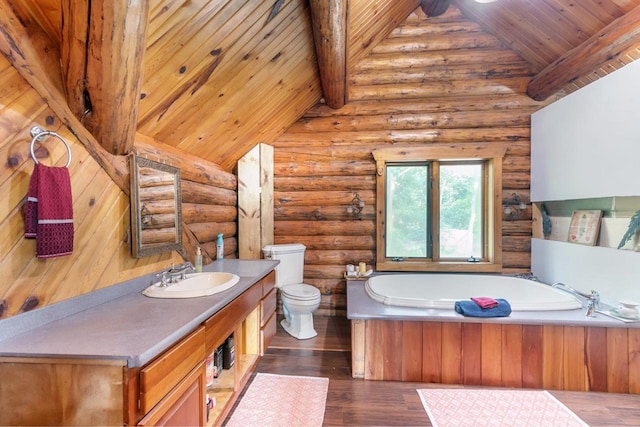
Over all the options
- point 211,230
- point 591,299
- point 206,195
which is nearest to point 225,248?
point 211,230

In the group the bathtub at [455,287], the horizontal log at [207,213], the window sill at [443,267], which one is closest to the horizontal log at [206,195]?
the horizontal log at [207,213]

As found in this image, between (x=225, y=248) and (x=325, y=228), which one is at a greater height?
(x=325, y=228)

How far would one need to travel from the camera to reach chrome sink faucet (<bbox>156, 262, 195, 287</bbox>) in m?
1.83

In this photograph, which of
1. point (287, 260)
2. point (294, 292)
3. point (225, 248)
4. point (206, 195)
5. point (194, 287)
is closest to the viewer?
point (194, 287)

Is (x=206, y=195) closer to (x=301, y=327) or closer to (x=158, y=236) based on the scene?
(x=158, y=236)

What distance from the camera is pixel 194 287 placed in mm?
1983

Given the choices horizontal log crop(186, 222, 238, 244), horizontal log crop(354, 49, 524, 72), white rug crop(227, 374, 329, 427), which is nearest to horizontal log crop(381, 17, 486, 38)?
horizontal log crop(354, 49, 524, 72)

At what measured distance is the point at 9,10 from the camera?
1.07m

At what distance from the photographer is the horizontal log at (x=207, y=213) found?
2355 millimetres

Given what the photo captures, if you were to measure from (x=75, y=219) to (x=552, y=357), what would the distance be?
10.6 feet

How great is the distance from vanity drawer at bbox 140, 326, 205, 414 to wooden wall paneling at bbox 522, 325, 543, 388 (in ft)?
7.52

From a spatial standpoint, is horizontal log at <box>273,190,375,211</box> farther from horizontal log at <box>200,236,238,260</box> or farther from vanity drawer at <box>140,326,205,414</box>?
vanity drawer at <box>140,326,205,414</box>

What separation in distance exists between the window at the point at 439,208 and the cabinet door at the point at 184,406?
2.42 meters

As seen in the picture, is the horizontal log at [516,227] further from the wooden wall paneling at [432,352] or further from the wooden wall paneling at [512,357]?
the wooden wall paneling at [432,352]
